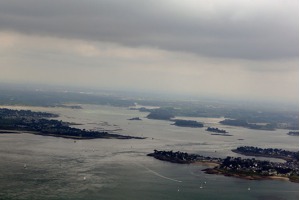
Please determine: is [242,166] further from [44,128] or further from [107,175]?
[44,128]

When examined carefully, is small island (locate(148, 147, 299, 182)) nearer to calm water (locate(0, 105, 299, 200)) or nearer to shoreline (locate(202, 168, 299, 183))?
shoreline (locate(202, 168, 299, 183))

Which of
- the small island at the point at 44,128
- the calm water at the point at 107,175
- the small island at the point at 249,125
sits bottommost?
the calm water at the point at 107,175

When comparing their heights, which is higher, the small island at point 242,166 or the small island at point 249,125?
the small island at point 249,125

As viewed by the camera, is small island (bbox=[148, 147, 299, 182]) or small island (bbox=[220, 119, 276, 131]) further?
small island (bbox=[220, 119, 276, 131])

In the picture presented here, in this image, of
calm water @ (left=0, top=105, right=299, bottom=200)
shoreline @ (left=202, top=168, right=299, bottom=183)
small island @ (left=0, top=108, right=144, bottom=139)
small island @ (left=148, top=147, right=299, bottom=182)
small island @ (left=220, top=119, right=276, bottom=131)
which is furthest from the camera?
small island @ (left=220, top=119, right=276, bottom=131)

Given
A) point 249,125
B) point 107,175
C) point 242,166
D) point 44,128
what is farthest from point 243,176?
point 249,125

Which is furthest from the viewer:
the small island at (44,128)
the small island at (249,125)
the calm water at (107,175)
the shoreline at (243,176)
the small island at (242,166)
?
the small island at (249,125)

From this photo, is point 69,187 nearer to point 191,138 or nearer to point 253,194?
point 253,194

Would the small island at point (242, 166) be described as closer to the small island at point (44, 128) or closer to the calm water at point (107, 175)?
the calm water at point (107, 175)

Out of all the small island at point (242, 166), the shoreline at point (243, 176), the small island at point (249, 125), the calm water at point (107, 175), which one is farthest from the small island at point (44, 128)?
the small island at point (249, 125)

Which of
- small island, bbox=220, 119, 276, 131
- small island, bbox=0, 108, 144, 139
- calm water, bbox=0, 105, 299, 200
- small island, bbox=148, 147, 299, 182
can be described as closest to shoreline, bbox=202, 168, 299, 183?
small island, bbox=148, 147, 299, 182
